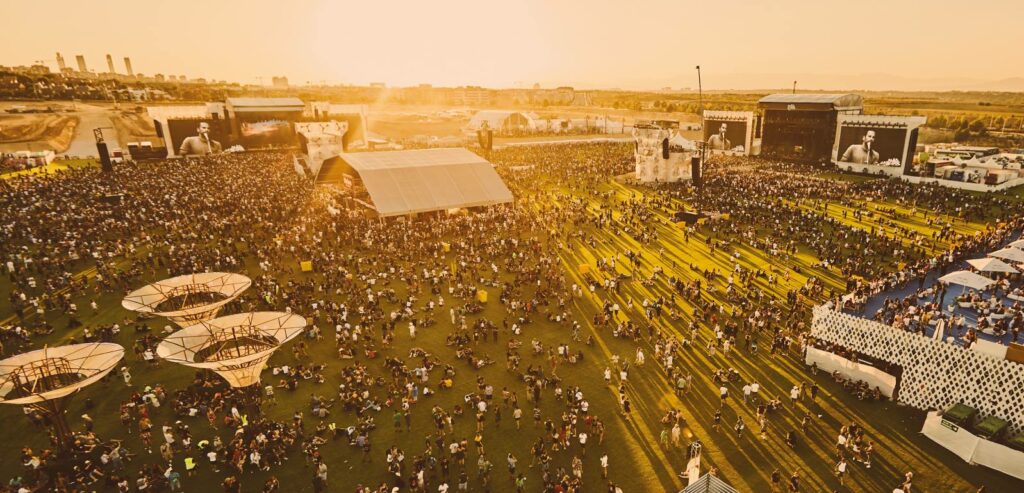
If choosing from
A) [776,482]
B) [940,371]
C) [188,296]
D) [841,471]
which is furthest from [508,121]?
[776,482]

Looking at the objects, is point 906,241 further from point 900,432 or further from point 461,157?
point 461,157

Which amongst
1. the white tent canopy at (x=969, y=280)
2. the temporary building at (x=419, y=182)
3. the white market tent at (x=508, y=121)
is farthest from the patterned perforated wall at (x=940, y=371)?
the white market tent at (x=508, y=121)

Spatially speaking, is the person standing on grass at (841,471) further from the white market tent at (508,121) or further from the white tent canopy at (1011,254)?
the white market tent at (508,121)

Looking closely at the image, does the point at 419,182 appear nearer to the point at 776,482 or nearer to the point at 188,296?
the point at 188,296

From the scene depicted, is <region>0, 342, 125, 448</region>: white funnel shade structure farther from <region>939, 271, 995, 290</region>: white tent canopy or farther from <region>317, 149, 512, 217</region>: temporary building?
<region>939, 271, 995, 290</region>: white tent canopy

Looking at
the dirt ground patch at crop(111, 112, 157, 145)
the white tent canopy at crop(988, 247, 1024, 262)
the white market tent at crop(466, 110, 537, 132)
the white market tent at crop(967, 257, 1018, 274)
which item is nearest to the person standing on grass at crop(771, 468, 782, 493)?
the white market tent at crop(967, 257, 1018, 274)

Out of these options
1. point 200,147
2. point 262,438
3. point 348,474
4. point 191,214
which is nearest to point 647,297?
point 348,474
